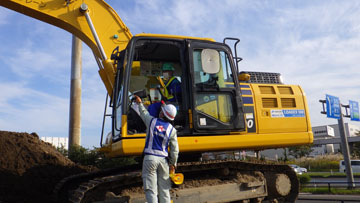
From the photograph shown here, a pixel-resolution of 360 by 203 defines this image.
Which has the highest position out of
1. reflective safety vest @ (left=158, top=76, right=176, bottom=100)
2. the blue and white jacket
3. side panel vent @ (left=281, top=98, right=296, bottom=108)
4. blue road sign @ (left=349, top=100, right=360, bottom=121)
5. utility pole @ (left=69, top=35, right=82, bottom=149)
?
utility pole @ (left=69, top=35, right=82, bottom=149)

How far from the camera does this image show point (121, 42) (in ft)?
23.0

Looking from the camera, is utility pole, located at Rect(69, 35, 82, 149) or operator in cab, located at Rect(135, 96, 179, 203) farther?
utility pole, located at Rect(69, 35, 82, 149)

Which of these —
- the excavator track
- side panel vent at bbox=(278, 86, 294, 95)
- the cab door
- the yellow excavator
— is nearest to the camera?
the excavator track

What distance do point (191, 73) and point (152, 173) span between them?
197 cm

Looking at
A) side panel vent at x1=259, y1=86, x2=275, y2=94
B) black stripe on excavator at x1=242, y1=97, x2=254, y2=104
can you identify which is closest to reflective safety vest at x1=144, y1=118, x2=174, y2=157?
black stripe on excavator at x1=242, y1=97, x2=254, y2=104

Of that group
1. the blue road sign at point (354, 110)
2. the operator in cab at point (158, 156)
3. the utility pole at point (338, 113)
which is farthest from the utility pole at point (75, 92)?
the operator in cab at point (158, 156)

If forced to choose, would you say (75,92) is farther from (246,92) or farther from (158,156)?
(158,156)

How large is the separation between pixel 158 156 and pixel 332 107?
54.6 ft

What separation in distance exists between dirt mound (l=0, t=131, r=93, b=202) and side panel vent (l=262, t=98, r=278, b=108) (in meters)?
4.81

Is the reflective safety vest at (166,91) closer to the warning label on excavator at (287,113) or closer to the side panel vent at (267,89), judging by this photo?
the side panel vent at (267,89)

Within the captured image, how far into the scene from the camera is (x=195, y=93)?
17.5 feet

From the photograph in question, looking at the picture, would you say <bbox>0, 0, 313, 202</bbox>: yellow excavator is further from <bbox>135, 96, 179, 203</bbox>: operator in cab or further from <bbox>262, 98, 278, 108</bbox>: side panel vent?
<bbox>135, 96, 179, 203</bbox>: operator in cab

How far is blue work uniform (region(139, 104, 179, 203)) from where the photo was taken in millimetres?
4227

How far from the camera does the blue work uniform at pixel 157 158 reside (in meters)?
4.23
